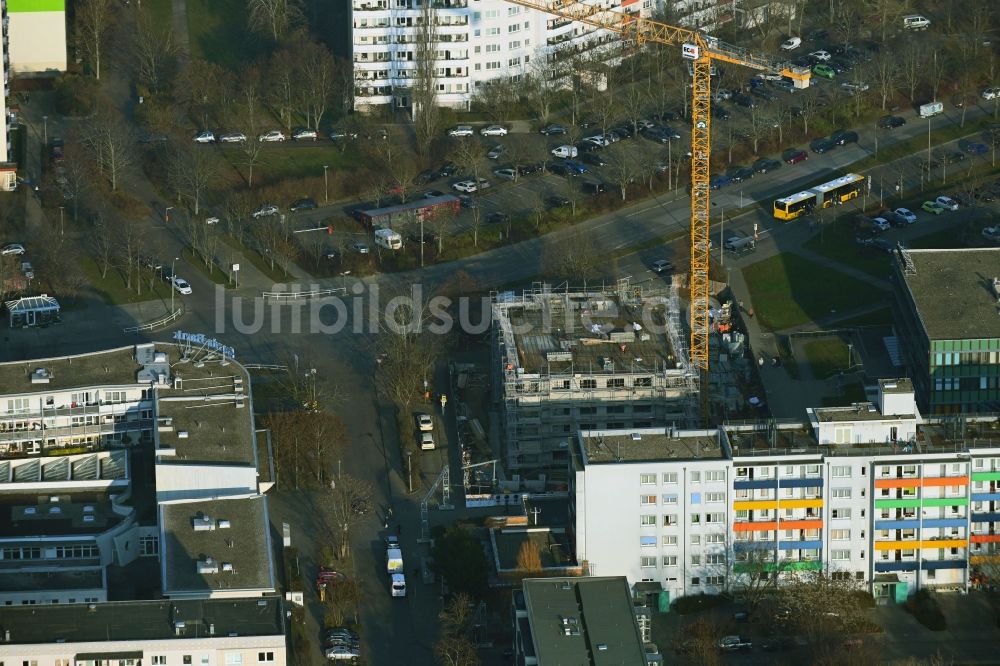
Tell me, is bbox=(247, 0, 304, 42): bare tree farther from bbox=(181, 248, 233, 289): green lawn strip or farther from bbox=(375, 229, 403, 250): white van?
bbox=(181, 248, 233, 289): green lawn strip

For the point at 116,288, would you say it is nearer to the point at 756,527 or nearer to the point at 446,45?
the point at 446,45

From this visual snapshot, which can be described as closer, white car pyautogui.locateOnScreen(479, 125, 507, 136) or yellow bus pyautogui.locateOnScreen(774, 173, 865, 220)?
yellow bus pyautogui.locateOnScreen(774, 173, 865, 220)

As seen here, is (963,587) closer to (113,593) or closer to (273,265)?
(113,593)

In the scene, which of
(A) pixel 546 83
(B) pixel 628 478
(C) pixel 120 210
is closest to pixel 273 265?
(C) pixel 120 210

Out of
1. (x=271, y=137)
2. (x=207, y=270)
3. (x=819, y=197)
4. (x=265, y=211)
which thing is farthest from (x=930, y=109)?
(x=207, y=270)

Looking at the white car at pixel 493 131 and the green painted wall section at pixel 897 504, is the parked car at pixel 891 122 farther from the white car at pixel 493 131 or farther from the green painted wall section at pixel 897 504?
the green painted wall section at pixel 897 504

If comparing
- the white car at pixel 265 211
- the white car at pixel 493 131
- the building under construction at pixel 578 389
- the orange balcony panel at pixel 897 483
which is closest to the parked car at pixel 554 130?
the white car at pixel 493 131

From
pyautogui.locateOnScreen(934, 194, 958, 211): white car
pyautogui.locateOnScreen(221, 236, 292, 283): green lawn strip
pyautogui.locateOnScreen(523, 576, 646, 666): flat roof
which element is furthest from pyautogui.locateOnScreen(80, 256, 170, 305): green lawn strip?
pyautogui.locateOnScreen(934, 194, 958, 211): white car
